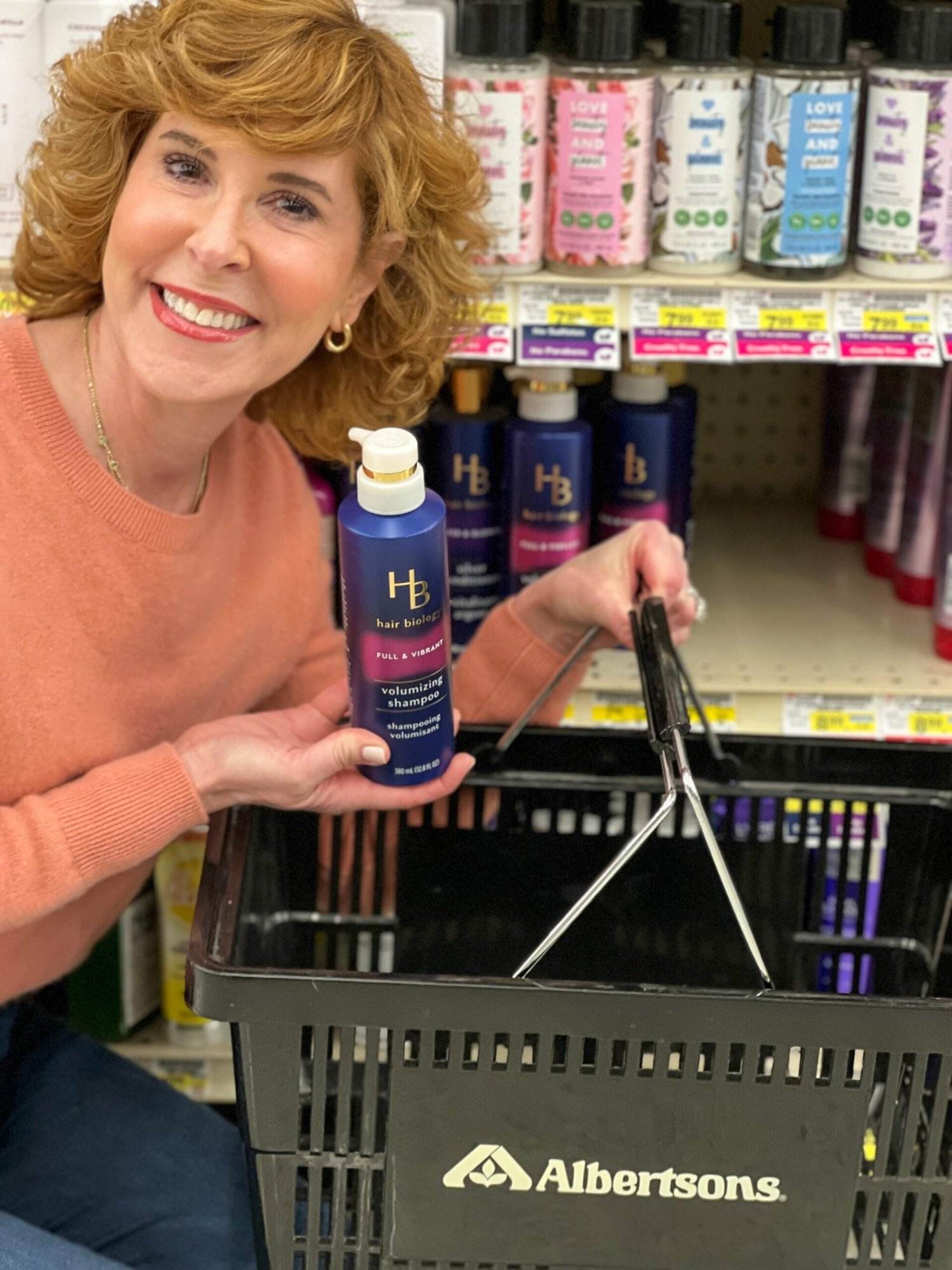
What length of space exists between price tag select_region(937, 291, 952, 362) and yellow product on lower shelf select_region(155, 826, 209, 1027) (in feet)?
3.44

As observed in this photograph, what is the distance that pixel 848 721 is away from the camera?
190 centimetres

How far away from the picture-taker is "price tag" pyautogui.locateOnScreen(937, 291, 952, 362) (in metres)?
1.66

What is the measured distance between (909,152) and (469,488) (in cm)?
62

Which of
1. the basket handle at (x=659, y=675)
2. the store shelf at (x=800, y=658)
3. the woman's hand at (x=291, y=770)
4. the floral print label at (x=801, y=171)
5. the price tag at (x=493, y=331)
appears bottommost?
the store shelf at (x=800, y=658)

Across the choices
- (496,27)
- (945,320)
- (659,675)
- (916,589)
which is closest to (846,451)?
(916,589)

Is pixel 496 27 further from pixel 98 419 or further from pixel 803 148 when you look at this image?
pixel 98 419

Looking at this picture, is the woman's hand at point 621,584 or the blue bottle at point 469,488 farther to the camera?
the blue bottle at point 469,488

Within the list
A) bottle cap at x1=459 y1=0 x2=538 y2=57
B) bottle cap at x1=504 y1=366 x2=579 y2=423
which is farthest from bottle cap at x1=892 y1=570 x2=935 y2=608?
bottle cap at x1=459 y1=0 x2=538 y2=57

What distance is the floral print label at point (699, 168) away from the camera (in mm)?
1604

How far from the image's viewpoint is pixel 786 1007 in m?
0.86

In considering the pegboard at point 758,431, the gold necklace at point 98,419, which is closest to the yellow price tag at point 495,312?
the gold necklace at point 98,419

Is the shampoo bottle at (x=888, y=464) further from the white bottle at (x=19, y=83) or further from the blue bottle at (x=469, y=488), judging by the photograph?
the white bottle at (x=19, y=83)

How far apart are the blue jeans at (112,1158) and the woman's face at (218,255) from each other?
68cm

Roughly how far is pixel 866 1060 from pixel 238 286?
744 millimetres
